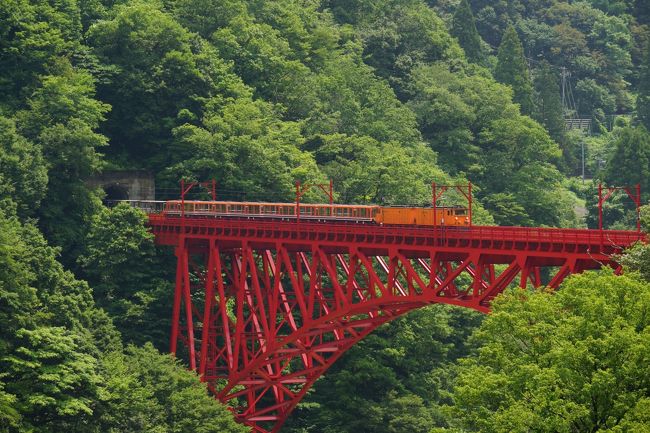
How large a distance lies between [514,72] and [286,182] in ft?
208

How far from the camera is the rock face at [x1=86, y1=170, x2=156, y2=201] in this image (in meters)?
115

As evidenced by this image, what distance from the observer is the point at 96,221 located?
4126 inches

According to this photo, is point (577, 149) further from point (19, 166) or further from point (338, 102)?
point (19, 166)

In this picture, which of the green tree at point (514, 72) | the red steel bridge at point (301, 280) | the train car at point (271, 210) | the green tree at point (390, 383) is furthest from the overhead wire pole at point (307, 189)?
the green tree at point (514, 72)

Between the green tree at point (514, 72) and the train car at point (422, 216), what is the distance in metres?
81.6

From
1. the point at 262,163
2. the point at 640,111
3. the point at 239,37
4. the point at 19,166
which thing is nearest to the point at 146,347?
the point at 19,166

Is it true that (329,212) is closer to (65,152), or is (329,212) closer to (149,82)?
(65,152)

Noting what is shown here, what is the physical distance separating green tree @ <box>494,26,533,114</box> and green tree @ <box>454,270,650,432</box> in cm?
10281

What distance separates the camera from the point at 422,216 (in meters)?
90.2

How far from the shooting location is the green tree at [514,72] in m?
173

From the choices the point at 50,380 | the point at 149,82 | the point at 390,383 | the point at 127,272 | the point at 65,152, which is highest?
the point at 149,82

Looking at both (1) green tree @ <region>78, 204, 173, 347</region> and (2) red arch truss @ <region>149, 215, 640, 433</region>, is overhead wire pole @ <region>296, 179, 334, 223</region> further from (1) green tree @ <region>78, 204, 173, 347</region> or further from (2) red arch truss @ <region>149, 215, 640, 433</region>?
(1) green tree @ <region>78, 204, 173, 347</region>

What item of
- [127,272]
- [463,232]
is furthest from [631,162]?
[463,232]

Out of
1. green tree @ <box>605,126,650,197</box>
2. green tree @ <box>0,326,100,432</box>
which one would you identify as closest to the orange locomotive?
green tree @ <box>0,326,100,432</box>
